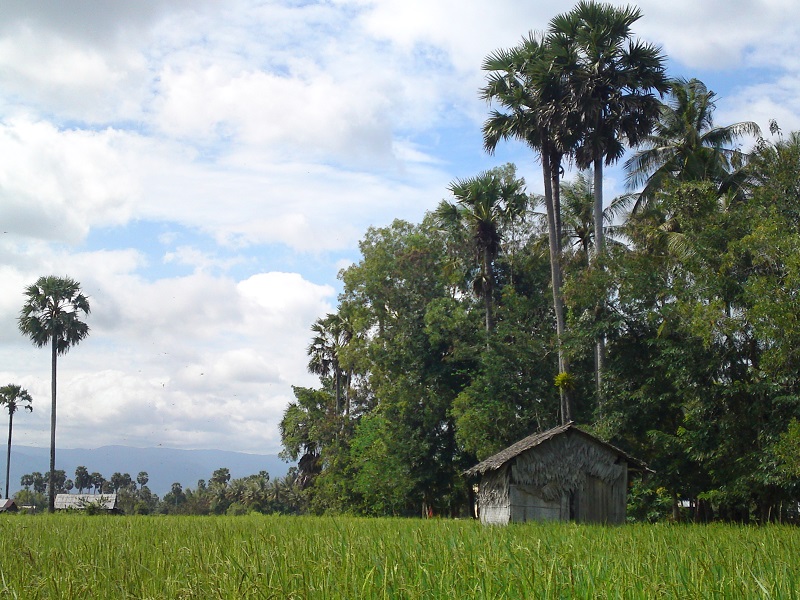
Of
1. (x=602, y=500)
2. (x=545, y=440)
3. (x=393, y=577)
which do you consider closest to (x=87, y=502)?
(x=545, y=440)

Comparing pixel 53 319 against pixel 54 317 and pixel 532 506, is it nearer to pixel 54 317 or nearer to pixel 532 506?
pixel 54 317

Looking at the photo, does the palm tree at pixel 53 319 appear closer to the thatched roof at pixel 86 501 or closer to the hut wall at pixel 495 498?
the thatched roof at pixel 86 501

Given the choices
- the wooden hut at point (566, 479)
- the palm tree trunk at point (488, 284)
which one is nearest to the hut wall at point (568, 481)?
the wooden hut at point (566, 479)

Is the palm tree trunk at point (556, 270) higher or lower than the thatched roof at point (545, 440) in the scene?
higher

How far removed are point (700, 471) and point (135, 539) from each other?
19415 mm

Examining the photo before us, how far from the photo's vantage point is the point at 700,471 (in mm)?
24297

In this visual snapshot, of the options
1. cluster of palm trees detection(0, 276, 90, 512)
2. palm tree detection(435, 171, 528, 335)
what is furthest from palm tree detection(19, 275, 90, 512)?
palm tree detection(435, 171, 528, 335)

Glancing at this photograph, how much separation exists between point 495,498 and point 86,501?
720 inches

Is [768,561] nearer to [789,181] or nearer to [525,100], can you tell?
[789,181]

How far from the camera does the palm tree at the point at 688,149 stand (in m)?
29.2

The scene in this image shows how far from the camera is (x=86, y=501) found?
103ft

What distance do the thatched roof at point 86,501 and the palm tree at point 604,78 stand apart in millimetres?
22761

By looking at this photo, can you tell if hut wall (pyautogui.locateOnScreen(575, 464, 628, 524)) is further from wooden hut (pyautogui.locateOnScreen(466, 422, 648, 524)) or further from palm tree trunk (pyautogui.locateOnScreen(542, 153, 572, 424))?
palm tree trunk (pyautogui.locateOnScreen(542, 153, 572, 424))

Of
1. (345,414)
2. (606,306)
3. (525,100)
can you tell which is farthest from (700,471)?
(345,414)
